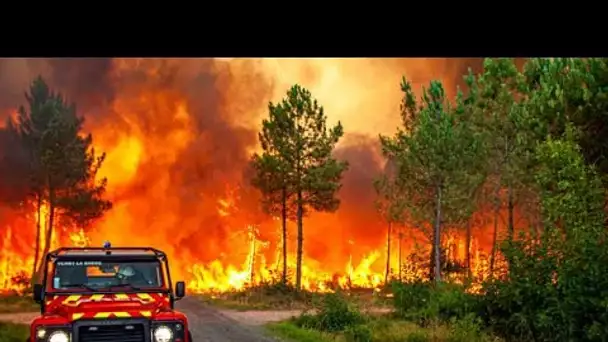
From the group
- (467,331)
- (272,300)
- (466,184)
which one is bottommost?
(272,300)

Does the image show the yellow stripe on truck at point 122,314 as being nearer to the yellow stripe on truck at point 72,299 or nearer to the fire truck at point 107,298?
the fire truck at point 107,298

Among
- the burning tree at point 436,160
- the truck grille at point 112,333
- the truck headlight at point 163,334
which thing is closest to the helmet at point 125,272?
the truck grille at point 112,333

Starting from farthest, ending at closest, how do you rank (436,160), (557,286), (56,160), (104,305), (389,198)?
1. (389,198)
2. (56,160)
3. (436,160)
4. (557,286)
5. (104,305)

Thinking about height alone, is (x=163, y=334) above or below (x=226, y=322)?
above

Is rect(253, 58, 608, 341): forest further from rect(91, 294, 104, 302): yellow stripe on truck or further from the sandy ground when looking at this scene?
rect(91, 294, 104, 302): yellow stripe on truck

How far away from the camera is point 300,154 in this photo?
41.2m

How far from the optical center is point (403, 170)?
38375 mm

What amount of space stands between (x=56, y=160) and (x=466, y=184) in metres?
27.3

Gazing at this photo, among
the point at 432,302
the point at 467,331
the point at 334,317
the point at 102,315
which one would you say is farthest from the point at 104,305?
the point at 432,302

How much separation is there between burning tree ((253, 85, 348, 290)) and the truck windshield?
28391 millimetres

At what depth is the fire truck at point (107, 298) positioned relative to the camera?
10.8 m

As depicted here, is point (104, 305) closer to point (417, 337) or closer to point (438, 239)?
point (417, 337)

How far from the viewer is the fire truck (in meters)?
10.8
